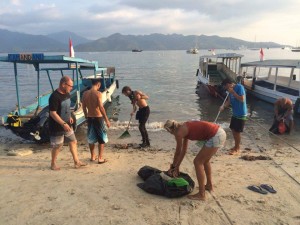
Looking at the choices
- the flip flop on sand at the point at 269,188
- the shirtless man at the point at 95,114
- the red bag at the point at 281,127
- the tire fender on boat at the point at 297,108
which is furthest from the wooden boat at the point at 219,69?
the flip flop on sand at the point at 269,188

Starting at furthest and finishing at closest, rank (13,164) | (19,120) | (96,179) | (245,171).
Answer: (19,120), (13,164), (245,171), (96,179)

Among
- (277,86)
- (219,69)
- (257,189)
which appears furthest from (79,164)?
(219,69)

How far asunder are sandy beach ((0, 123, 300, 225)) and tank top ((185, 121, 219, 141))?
1150 millimetres

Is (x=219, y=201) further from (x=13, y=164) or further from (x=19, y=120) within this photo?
(x=19, y=120)

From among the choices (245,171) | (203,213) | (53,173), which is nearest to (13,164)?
(53,173)

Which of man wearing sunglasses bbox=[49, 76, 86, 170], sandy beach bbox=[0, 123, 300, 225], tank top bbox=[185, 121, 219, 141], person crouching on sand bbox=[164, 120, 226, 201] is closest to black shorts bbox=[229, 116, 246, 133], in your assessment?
sandy beach bbox=[0, 123, 300, 225]

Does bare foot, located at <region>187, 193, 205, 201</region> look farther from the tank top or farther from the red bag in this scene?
the red bag

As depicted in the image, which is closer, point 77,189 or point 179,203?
point 179,203

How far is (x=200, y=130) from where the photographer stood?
17.0 feet

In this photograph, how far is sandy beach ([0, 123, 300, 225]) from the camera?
16.3 feet

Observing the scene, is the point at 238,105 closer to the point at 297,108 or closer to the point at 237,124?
the point at 237,124

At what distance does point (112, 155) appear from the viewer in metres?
8.32

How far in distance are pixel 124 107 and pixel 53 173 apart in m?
12.7

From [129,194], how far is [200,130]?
1.79 m
